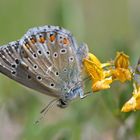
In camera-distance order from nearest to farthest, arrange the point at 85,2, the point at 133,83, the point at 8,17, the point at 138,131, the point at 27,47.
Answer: the point at 133,83 < the point at 27,47 < the point at 138,131 < the point at 8,17 < the point at 85,2

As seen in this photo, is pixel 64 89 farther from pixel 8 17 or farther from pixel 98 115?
pixel 8 17

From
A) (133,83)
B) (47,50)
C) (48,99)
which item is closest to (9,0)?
(48,99)

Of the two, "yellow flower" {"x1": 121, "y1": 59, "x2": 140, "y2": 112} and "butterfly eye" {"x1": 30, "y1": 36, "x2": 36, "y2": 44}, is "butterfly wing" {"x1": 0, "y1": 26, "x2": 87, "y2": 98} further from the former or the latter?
"yellow flower" {"x1": 121, "y1": 59, "x2": 140, "y2": 112}

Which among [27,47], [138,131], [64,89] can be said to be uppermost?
[27,47]

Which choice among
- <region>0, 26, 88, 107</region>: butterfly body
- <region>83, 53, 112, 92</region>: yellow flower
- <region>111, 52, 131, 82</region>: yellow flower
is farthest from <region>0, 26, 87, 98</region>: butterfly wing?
<region>111, 52, 131, 82</region>: yellow flower

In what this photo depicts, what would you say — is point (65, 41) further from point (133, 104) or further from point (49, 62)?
point (133, 104)

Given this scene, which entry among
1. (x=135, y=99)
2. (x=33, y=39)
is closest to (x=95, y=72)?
(x=135, y=99)

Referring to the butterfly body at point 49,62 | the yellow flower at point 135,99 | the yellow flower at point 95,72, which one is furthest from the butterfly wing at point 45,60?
the yellow flower at point 135,99
